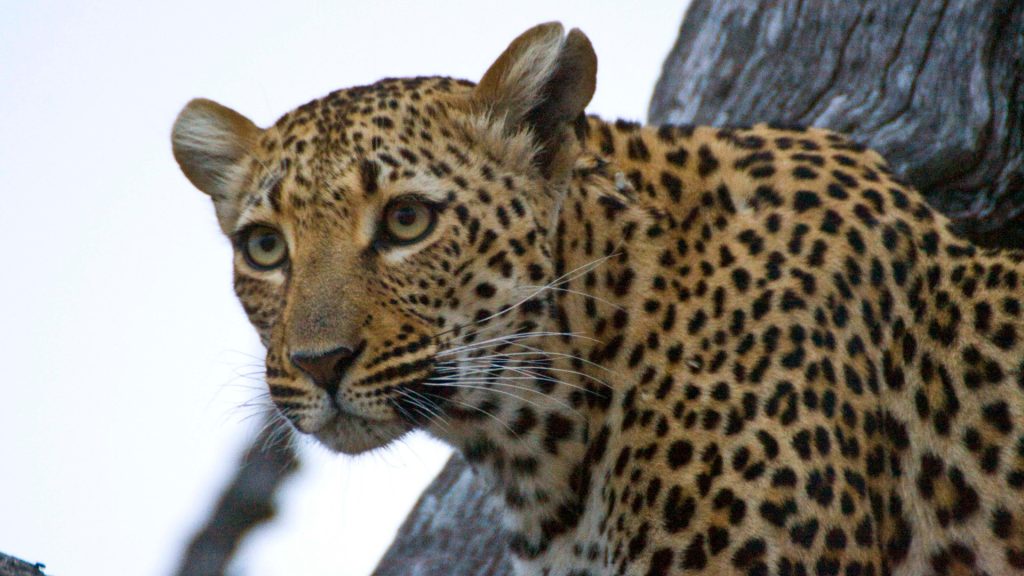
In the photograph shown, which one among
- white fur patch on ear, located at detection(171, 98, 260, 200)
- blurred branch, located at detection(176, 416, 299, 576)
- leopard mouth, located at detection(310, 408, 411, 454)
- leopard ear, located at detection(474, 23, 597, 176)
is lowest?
blurred branch, located at detection(176, 416, 299, 576)

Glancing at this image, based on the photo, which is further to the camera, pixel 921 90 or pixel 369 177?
pixel 921 90

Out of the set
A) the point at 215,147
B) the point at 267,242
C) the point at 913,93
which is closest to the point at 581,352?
the point at 267,242

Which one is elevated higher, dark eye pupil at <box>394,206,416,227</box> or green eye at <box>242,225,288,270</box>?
dark eye pupil at <box>394,206,416,227</box>

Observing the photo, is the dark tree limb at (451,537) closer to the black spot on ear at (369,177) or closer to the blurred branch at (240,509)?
the blurred branch at (240,509)

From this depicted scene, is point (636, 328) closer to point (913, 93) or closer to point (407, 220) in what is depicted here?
point (407, 220)

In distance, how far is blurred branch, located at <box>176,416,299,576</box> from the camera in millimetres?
6512

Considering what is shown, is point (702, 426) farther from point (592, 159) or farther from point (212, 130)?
point (212, 130)

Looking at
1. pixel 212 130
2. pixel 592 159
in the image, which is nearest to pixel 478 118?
pixel 592 159

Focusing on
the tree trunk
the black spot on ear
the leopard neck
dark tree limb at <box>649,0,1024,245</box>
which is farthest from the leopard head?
dark tree limb at <box>649,0,1024,245</box>

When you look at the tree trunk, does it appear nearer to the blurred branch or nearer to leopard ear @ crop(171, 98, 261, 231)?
the blurred branch

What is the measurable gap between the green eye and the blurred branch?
1261 mm

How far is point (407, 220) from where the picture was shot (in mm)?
5094

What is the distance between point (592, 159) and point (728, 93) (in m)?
3.89

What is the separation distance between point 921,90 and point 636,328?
14.7 ft
